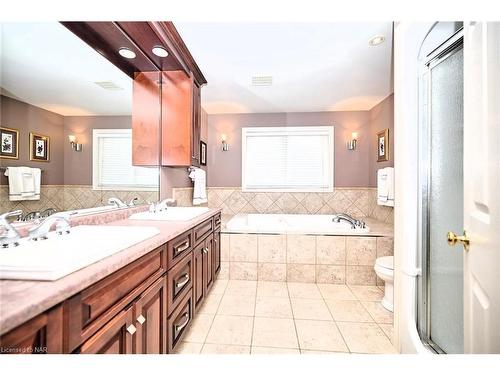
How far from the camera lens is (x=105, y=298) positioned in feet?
2.54

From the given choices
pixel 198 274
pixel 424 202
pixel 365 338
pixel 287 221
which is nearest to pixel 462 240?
pixel 424 202

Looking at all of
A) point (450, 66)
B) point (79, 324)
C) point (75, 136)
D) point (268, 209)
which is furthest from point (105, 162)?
point (268, 209)

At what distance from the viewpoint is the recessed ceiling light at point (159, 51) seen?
180 centimetres

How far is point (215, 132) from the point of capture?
3.85m

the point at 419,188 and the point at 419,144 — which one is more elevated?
the point at 419,144

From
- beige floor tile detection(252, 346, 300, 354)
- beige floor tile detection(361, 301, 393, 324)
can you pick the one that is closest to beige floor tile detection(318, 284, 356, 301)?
beige floor tile detection(361, 301, 393, 324)

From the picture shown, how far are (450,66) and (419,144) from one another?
0.42 metres

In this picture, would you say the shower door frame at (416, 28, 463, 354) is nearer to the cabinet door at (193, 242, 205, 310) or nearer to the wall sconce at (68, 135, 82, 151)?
the cabinet door at (193, 242, 205, 310)

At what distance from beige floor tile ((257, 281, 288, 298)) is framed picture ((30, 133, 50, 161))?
202cm

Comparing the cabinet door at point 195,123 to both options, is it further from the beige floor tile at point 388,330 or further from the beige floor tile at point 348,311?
the beige floor tile at point 388,330

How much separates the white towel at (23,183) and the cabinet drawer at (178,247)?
732 millimetres

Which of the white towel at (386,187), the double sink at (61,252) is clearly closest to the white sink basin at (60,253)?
the double sink at (61,252)

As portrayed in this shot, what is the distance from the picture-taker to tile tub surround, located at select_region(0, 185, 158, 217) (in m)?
1.03

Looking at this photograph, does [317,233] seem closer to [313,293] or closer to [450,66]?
[313,293]
